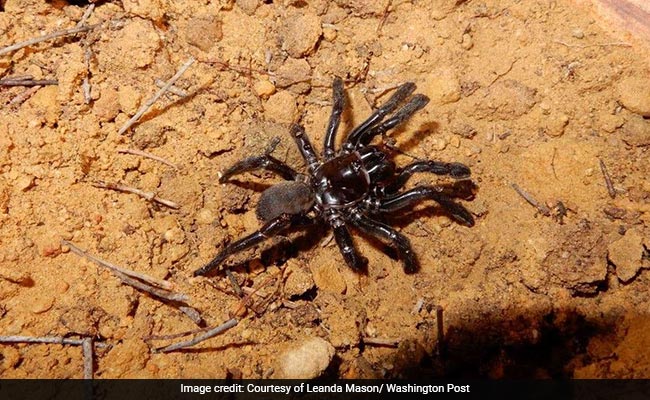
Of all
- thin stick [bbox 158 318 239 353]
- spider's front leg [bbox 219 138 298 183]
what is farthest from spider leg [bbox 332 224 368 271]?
thin stick [bbox 158 318 239 353]

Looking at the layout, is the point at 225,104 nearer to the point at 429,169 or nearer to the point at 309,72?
the point at 309,72

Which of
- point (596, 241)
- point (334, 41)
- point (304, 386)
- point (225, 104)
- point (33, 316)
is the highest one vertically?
point (334, 41)

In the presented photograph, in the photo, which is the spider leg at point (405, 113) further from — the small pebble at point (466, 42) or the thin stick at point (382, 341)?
the thin stick at point (382, 341)

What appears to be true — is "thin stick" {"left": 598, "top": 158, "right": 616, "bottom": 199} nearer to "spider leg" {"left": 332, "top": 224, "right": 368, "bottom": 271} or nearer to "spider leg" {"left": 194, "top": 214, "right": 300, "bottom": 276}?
"spider leg" {"left": 332, "top": 224, "right": 368, "bottom": 271}

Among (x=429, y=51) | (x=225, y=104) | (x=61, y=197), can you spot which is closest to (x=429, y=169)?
(x=429, y=51)

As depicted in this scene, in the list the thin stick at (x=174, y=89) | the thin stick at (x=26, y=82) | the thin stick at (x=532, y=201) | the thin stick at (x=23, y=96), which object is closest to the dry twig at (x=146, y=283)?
the thin stick at (x=23, y=96)
